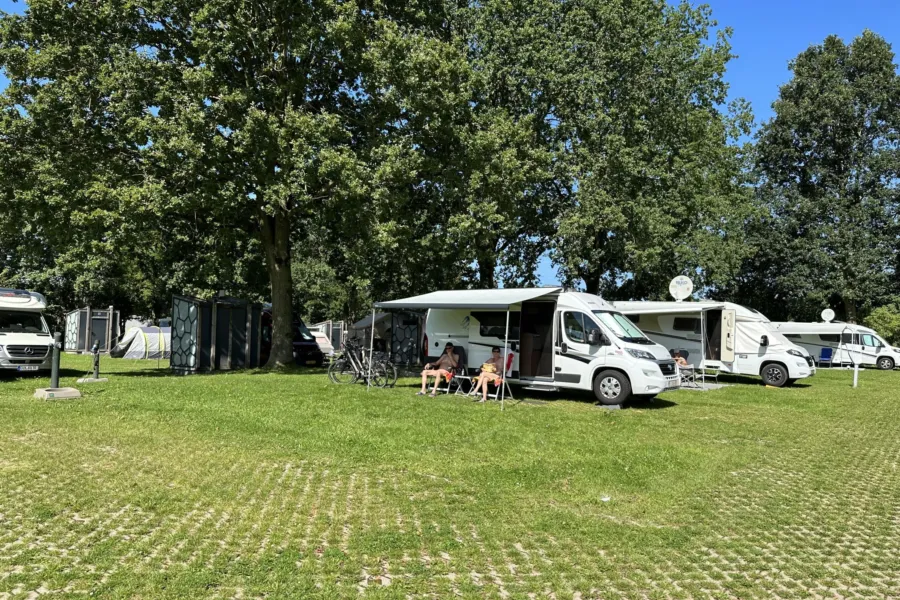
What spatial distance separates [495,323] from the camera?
13.8 metres

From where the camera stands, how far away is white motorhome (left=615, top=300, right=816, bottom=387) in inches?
694

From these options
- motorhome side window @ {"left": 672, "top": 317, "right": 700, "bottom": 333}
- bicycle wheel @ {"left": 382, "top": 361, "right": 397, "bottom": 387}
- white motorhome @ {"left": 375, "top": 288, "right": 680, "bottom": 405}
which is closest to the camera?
white motorhome @ {"left": 375, "top": 288, "right": 680, "bottom": 405}

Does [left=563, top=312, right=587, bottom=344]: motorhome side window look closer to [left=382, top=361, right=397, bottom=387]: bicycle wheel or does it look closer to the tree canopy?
[left=382, top=361, right=397, bottom=387]: bicycle wheel

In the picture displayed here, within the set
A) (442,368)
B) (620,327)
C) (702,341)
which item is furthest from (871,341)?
(442,368)

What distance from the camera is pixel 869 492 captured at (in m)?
6.48

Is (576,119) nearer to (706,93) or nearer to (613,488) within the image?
(706,93)

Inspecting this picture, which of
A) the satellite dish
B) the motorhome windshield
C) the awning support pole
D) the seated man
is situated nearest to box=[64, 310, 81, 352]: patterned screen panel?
the seated man

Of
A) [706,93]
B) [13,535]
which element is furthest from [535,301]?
[706,93]

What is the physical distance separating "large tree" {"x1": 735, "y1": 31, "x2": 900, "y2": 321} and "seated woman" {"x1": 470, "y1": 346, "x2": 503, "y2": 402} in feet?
87.2

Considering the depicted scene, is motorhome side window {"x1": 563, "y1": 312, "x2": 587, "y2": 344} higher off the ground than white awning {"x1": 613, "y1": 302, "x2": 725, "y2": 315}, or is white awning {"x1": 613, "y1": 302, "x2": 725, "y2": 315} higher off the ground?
white awning {"x1": 613, "y1": 302, "x2": 725, "y2": 315}

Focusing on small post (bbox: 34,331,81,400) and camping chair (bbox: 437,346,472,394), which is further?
camping chair (bbox: 437,346,472,394)

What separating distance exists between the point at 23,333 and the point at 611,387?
13314mm

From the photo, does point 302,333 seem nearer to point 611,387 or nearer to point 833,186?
point 611,387

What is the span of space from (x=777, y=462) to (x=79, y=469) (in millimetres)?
7689
